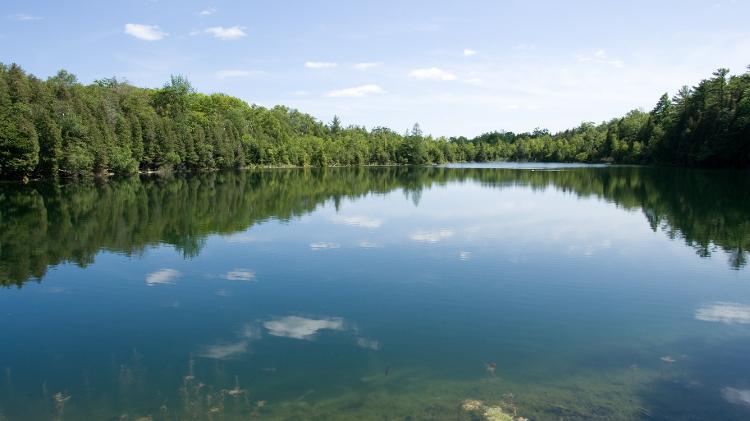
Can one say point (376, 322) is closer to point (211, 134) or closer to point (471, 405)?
Result: point (471, 405)

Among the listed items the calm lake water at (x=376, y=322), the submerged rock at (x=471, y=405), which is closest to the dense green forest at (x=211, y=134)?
the calm lake water at (x=376, y=322)

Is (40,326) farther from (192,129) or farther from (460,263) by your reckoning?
(192,129)

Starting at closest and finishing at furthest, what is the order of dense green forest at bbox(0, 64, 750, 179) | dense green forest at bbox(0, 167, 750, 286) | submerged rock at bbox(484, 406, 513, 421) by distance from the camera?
submerged rock at bbox(484, 406, 513, 421) < dense green forest at bbox(0, 167, 750, 286) < dense green forest at bbox(0, 64, 750, 179)

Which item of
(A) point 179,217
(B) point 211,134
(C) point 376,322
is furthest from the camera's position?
(B) point 211,134

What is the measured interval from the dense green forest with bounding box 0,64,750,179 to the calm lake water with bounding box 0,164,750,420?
4032 centimetres

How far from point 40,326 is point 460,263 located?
480 inches

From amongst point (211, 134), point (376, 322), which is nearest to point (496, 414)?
point (376, 322)

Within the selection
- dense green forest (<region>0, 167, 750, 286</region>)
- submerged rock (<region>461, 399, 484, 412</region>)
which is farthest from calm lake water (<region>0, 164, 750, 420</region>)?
dense green forest (<region>0, 167, 750, 286</region>)

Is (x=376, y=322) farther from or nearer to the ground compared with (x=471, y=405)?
farther from the ground

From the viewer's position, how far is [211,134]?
98.6 metres

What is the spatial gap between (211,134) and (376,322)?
9436 cm

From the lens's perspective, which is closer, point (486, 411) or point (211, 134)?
point (486, 411)

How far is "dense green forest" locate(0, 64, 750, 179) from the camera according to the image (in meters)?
58.5

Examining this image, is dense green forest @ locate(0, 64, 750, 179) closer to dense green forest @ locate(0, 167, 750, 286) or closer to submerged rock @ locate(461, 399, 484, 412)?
dense green forest @ locate(0, 167, 750, 286)
